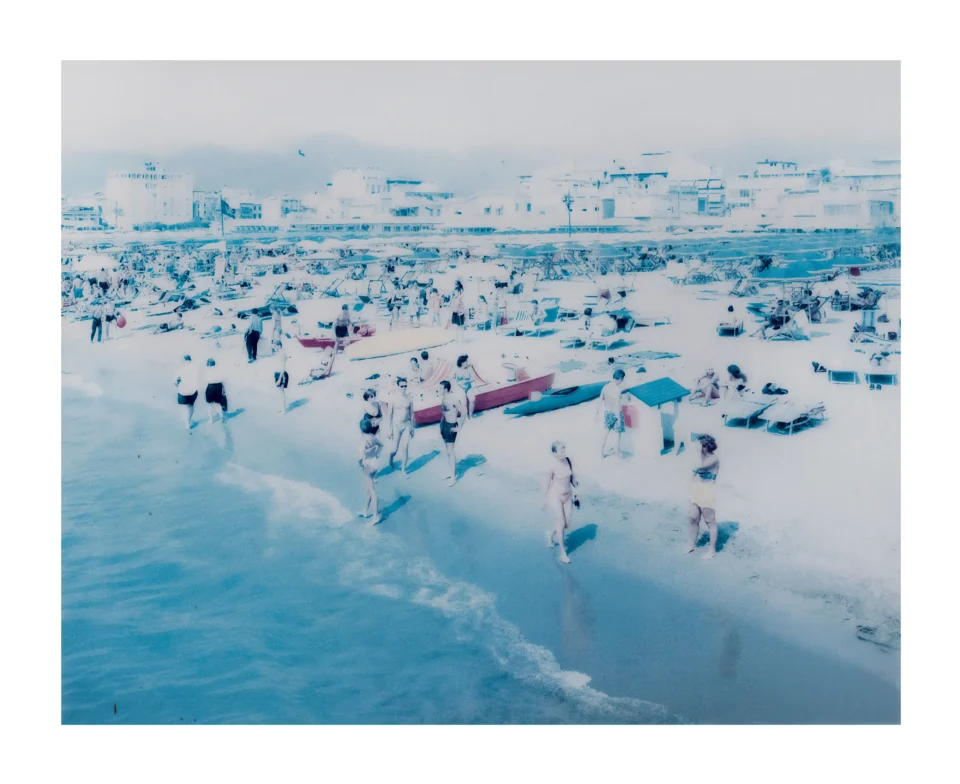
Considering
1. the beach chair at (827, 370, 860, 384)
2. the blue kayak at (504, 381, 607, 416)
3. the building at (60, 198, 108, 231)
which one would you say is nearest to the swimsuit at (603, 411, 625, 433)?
the blue kayak at (504, 381, 607, 416)

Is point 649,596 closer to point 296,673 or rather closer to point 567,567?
point 567,567

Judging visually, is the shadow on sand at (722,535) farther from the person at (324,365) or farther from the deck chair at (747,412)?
the person at (324,365)

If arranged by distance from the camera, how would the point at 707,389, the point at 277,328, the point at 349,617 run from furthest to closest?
the point at 277,328
the point at 707,389
the point at 349,617

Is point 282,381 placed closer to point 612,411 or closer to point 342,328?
point 342,328

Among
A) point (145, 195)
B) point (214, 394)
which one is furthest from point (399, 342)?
point (145, 195)

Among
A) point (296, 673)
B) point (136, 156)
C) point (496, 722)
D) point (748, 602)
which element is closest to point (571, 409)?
point (748, 602)
